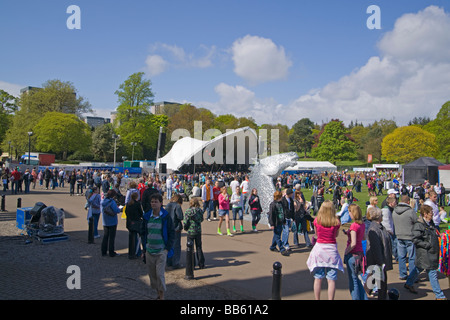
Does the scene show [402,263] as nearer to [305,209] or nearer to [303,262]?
[303,262]

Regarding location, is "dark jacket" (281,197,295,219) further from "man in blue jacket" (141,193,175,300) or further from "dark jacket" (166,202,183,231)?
"man in blue jacket" (141,193,175,300)

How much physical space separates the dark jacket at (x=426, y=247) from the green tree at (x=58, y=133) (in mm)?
49786

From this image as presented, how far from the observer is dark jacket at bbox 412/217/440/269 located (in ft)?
17.1

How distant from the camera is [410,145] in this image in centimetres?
5619

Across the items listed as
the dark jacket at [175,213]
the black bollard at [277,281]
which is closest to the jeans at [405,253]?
the black bollard at [277,281]

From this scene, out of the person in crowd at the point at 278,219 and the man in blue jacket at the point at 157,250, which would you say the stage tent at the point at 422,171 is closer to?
the person in crowd at the point at 278,219

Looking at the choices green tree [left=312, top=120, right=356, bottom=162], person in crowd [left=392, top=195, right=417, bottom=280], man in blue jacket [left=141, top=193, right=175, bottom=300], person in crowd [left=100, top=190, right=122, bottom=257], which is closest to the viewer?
man in blue jacket [left=141, top=193, right=175, bottom=300]

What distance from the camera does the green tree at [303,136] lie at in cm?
9244

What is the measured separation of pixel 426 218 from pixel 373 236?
1.59 meters

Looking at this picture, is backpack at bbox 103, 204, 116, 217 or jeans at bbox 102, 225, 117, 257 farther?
jeans at bbox 102, 225, 117, 257

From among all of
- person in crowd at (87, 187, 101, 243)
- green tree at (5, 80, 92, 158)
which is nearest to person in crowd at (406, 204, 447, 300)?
person in crowd at (87, 187, 101, 243)

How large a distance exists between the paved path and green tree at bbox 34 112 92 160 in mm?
42013

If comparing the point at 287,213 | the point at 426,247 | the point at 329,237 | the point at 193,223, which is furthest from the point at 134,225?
the point at 426,247
